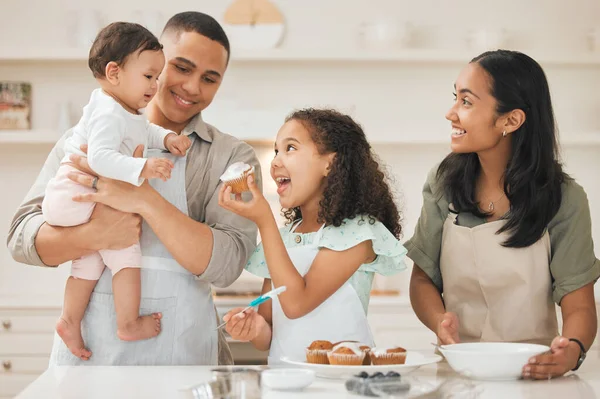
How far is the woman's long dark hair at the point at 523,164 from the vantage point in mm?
2092

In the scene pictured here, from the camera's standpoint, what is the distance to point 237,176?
6.42ft

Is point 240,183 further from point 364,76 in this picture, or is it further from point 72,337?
point 364,76

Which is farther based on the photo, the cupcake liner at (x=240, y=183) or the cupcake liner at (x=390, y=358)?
the cupcake liner at (x=240, y=183)

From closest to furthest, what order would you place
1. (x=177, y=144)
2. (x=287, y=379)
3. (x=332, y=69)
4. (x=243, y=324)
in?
(x=287, y=379), (x=243, y=324), (x=177, y=144), (x=332, y=69)

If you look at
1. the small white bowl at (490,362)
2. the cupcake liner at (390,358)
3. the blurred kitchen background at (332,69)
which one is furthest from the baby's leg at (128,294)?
the blurred kitchen background at (332,69)

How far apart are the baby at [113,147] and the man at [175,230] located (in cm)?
3

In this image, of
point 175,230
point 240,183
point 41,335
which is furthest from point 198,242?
point 41,335

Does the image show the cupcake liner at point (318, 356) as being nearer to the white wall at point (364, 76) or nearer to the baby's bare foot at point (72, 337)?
the baby's bare foot at point (72, 337)

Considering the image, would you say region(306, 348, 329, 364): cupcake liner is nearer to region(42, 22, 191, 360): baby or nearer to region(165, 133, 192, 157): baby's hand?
region(42, 22, 191, 360): baby

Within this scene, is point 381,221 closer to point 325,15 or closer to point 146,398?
point 146,398

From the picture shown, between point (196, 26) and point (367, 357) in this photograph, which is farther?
point (196, 26)

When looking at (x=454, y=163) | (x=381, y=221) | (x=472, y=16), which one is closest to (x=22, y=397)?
(x=381, y=221)

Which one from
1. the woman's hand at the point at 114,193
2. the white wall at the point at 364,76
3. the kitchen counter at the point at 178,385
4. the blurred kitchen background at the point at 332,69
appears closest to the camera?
the kitchen counter at the point at 178,385

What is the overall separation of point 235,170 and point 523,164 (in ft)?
2.56
